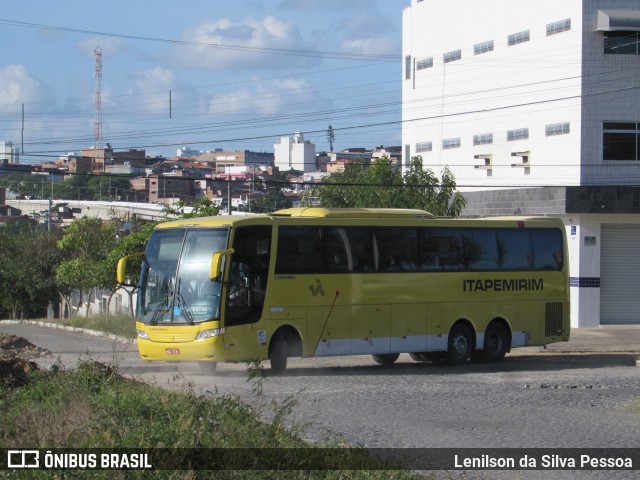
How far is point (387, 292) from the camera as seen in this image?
71.7 feet

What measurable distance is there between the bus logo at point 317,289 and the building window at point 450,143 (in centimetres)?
2117

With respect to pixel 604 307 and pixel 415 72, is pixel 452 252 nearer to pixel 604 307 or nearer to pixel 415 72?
pixel 604 307

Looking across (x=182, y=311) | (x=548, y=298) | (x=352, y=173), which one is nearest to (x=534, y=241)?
(x=548, y=298)

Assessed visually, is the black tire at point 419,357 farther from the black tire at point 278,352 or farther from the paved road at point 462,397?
the black tire at point 278,352

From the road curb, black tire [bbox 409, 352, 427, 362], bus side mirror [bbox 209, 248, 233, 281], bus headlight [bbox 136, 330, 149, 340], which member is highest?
bus side mirror [bbox 209, 248, 233, 281]

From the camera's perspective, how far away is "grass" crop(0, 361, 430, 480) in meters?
8.34

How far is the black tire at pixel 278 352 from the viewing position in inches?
793

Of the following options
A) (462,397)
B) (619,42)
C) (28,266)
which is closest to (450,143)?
(619,42)

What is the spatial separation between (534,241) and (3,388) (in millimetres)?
14869

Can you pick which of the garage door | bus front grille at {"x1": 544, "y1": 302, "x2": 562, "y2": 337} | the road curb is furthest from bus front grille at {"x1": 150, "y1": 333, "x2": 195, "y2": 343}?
the garage door

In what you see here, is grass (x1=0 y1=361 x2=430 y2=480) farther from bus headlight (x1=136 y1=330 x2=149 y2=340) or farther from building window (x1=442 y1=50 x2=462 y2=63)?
building window (x1=442 y1=50 x2=462 y2=63)

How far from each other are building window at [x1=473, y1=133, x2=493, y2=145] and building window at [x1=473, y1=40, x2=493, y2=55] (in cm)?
329

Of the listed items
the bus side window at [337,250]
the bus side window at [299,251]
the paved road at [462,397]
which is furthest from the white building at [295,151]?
the bus side window at [299,251]

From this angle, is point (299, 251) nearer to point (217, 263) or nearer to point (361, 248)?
point (361, 248)
